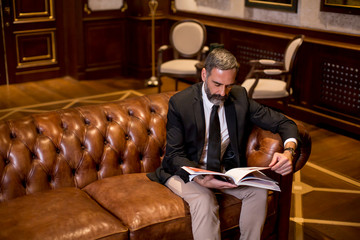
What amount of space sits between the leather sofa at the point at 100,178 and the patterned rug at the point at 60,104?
2660 mm

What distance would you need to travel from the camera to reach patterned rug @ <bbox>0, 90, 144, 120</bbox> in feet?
16.8

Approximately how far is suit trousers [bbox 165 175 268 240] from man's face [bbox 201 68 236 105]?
0.44 meters

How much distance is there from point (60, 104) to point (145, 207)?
3466 mm

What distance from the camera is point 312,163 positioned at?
397 cm

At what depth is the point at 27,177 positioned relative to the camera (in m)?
2.41

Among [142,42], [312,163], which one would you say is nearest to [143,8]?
[142,42]

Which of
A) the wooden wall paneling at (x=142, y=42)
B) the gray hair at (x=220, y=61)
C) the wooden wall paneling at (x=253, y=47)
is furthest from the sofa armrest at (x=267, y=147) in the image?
the wooden wall paneling at (x=142, y=42)

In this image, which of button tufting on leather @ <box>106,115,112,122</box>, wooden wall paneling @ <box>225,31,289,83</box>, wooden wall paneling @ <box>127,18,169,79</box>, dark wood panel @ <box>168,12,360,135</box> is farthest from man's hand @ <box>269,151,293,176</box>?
wooden wall paneling @ <box>127,18,169,79</box>

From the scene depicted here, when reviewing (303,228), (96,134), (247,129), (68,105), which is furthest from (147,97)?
(68,105)

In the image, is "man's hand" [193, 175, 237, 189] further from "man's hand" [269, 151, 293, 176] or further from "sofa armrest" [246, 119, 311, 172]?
"sofa armrest" [246, 119, 311, 172]

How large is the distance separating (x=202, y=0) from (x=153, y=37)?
0.81 metres

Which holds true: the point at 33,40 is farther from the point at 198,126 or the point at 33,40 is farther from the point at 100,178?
the point at 198,126

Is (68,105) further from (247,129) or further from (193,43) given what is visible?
(247,129)

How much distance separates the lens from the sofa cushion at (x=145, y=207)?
2182 millimetres
